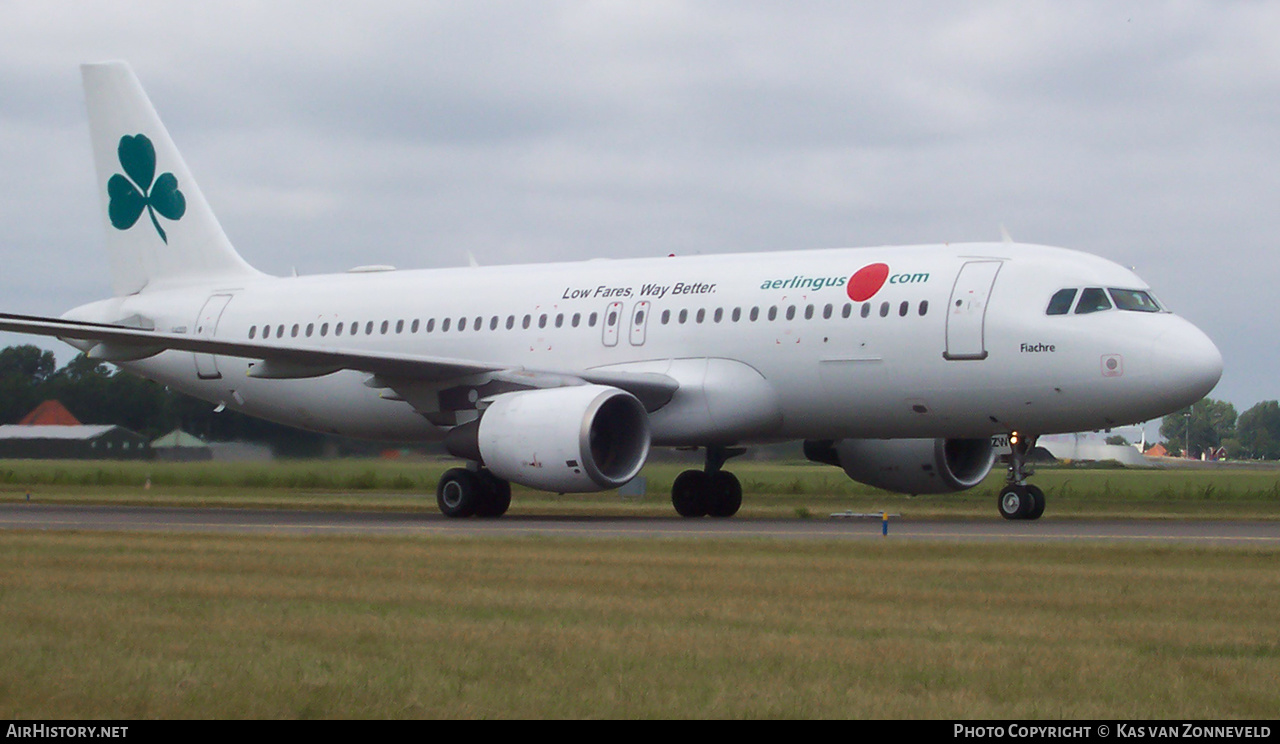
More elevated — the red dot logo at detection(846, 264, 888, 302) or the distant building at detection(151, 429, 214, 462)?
the red dot logo at detection(846, 264, 888, 302)

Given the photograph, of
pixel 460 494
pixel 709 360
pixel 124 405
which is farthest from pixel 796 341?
pixel 124 405

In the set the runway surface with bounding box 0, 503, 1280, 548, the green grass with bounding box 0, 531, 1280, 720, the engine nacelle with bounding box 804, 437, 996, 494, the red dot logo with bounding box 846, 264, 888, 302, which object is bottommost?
the green grass with bounding box 0, 531, 1280, 720

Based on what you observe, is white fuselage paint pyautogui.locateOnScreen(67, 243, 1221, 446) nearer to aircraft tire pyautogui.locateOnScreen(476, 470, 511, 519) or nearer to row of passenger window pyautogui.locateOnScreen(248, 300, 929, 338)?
row of passenger window pyautogui.locateOnScreen(248, 300, 929, 338)

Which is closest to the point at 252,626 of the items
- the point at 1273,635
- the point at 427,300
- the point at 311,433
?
the point at 1273,635

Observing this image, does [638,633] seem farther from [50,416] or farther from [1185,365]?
[50,416]

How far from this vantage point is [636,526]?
2144 cm

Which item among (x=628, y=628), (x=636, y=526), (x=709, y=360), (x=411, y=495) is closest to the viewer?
(x=628, y=628)

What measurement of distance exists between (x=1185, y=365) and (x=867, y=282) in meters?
4.55

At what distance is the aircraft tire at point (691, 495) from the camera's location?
88.7ft

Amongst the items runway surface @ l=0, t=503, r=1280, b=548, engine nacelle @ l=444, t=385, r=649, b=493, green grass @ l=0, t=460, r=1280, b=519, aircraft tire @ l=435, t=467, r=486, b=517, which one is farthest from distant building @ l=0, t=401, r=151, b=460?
engine nacelle @ l=444, t=385, r=649, b=493

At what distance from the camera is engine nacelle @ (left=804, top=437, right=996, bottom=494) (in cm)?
2627

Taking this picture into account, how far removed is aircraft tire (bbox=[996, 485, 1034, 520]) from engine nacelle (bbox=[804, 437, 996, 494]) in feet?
9.96

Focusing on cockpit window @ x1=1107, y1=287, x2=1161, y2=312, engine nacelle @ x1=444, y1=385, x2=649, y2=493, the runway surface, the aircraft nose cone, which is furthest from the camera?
engine nacelle @ x1=444, y1=385, x2=649, y2=493
